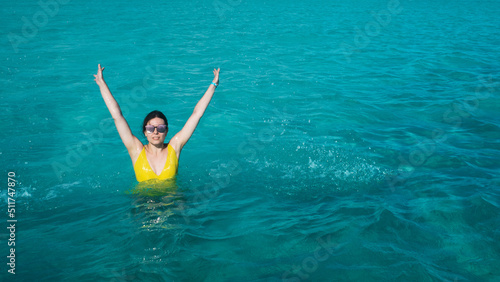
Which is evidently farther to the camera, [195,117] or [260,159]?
[260,159]

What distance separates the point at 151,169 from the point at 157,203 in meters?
0.47

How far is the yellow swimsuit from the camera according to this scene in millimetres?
5668

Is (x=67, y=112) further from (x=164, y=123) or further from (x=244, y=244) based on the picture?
(x=244, y=244)

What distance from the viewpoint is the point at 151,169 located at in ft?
18.7

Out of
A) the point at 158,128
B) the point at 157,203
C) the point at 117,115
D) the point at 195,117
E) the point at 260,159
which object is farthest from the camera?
the point at 260,159

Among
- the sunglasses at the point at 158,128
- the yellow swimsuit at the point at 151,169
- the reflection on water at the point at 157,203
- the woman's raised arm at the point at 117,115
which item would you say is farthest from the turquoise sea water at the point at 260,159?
the sunglasses at the point at 158,128

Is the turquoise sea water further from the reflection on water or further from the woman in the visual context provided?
the woman

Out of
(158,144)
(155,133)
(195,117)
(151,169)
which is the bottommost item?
(151,169)

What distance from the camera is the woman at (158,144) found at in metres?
5.40

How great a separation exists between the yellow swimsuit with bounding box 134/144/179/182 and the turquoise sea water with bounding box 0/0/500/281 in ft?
0.63

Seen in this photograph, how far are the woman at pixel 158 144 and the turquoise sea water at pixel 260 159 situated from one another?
29 centimetres

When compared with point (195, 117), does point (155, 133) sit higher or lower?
lower

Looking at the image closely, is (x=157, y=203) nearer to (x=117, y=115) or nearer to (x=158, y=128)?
(x=158, y=128)

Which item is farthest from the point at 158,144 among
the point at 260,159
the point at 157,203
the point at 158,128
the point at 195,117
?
the point at 260,159
